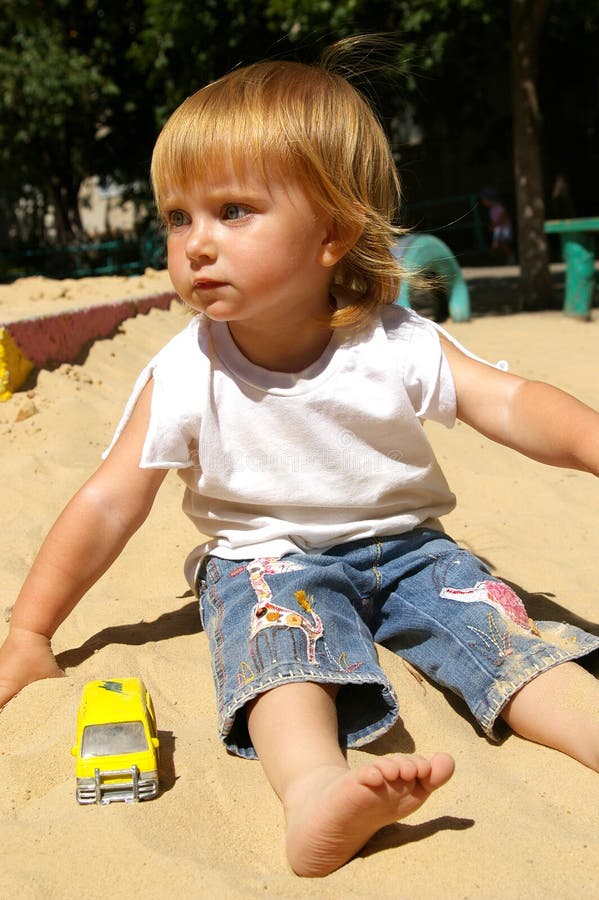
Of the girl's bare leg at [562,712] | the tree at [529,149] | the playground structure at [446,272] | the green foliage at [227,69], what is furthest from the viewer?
the green foliage at [227,69]

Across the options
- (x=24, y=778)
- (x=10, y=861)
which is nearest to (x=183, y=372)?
(x=24, y=778)

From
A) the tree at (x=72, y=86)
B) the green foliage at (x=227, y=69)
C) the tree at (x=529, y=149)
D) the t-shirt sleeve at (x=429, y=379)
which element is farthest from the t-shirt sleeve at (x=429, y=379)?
the tree at (x=72, y=86)

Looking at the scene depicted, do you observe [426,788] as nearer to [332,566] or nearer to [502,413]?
[332,566]

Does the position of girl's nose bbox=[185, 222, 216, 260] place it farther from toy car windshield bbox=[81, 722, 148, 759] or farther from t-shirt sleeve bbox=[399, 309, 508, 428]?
toy car windshield bbox=[81, 722, 148, 759]

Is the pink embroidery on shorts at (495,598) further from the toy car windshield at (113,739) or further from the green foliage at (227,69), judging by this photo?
the green foliage at (227,69)

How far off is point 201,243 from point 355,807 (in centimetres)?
105

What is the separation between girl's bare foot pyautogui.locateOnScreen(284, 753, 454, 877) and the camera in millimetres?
1424

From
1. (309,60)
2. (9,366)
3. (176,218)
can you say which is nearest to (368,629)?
(176,218)

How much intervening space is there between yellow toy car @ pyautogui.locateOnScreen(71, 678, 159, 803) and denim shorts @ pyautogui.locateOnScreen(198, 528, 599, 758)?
163 millimetres

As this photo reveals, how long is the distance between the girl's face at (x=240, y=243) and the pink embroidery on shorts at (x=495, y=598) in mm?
684

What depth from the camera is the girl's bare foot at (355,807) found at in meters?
1.42

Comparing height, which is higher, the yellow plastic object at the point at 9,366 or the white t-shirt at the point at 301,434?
the white t-shirt at the point at 301,434

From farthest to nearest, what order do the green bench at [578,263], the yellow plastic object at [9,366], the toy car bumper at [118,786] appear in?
1. the green bench at [578,263]
2. the yellow plastic object at [9,366]
3. the toy car bumper at [118,786]

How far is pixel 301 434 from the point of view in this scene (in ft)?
6.84
